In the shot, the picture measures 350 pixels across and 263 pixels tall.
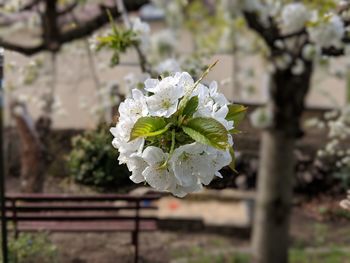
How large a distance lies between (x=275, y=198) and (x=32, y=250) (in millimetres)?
2290

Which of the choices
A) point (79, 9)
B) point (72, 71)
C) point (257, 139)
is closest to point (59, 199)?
point (79, 9)

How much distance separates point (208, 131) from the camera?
151 centimetres

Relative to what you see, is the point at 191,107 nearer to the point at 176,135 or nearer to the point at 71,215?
the point at 176,135

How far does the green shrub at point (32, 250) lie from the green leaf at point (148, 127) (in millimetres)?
2520

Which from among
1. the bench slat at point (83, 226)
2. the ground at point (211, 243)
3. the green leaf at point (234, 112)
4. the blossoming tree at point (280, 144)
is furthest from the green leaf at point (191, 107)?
the blossoming tree at point (280, 144)

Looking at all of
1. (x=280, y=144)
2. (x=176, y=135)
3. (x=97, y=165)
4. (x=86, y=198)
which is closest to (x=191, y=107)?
(x=176, y=135)

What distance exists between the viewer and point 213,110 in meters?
1.57

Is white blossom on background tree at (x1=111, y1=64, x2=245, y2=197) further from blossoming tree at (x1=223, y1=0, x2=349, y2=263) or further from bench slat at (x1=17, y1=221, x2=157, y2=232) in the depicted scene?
blossoming tree at (x1=223, y1=0, x2=349, y2=263)

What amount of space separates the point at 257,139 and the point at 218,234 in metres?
2.05

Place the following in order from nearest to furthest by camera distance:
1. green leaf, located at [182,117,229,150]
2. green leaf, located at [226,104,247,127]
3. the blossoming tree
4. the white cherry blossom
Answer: green leaf, located at [182,117,229,150], green leaf, located at [226,104,247,127], the white cherry blossom, the blossoming tree

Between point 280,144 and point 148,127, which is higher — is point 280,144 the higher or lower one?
the lower one

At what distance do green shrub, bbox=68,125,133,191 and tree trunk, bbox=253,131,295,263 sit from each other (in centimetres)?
198

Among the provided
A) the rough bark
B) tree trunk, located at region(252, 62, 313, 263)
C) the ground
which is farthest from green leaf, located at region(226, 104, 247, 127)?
the rough bark

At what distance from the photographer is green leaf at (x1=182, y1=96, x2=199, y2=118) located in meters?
1.54
